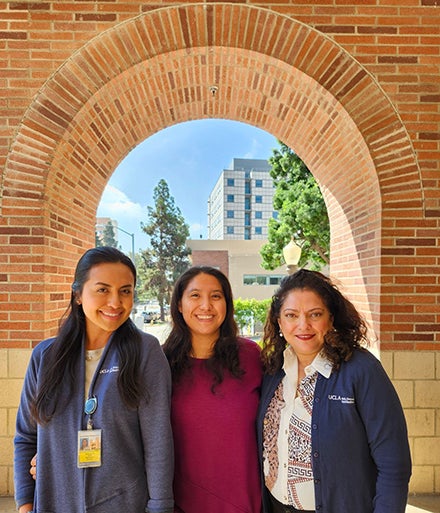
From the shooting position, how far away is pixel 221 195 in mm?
71438

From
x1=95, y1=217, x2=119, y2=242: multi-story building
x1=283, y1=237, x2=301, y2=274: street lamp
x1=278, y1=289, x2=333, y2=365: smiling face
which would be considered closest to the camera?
x1=278, y1=289, x2=333, y2=365: smiling face

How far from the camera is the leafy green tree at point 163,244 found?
95.7 ft

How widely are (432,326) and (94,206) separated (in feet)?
Answer: 11.3

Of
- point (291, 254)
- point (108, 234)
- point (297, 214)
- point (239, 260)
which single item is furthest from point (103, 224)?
point (291, 254)

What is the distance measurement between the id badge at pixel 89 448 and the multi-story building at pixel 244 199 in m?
69.4

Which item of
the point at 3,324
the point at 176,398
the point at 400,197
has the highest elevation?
the point at 400,197

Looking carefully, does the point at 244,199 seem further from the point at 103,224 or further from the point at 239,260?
the point at 239,260

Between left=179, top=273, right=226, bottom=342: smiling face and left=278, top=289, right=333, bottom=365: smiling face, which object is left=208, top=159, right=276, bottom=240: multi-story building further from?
left=278, top=289, right=333, bottom=365: smiling face

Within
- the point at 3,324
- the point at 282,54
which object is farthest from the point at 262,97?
the point at 3,324

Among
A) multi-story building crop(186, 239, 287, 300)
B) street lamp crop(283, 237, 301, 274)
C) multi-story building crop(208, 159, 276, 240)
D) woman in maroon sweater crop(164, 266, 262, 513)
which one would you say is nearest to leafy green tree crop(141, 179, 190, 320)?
multi-story building crop(186, 239, 287, 300)

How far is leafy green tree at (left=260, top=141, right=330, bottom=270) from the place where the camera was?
32.3ft

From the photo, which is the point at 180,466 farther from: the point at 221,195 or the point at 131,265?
the point at 221,195

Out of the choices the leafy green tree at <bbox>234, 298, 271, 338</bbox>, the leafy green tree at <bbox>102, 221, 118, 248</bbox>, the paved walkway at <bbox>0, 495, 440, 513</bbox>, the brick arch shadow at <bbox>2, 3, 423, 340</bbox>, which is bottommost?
the paved walkway at <bbox>0, 495, 440, 513</bbox>

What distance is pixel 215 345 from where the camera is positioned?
1.88 meters
